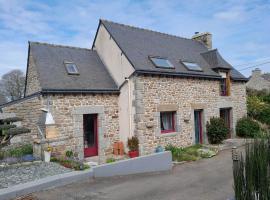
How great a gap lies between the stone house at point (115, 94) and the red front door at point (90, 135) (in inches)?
1.7

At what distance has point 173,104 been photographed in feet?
42.6

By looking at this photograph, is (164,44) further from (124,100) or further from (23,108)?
(23,108)

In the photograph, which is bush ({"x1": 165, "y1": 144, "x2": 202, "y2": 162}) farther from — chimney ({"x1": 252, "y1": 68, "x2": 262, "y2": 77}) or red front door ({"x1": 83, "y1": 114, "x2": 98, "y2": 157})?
chimney ({"x1": 252, "y1": 68, "x2": 262, "y2": 77})

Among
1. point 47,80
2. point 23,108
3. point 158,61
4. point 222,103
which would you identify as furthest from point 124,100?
point 222,103

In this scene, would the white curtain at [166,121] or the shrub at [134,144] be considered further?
the white curtain at [166,121]

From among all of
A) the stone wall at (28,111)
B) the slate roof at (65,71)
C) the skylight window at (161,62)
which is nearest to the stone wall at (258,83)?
the skylight window at (161,62)

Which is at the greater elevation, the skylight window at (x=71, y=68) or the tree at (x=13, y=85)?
the tree at (x=13, y=85)

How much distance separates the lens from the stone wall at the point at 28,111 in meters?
10.5

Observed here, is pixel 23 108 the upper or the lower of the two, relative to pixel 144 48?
lower

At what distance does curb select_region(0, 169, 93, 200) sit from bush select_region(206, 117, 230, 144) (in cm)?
822

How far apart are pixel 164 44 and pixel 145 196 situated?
10288 mm

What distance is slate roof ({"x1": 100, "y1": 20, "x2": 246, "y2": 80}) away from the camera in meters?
12.7

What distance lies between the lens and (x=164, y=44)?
15477 mm

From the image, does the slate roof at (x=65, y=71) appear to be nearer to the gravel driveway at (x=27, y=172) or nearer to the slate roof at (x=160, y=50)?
the slate roof at (x=160, y=50)
